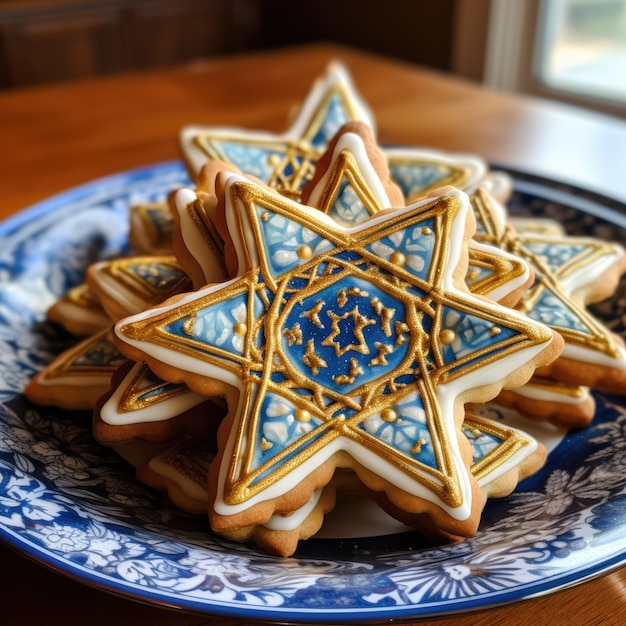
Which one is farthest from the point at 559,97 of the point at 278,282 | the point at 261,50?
the point at 278,282

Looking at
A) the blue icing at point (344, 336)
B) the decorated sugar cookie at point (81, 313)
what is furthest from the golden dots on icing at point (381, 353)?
the decorated sugar cookie at point (81, 313)

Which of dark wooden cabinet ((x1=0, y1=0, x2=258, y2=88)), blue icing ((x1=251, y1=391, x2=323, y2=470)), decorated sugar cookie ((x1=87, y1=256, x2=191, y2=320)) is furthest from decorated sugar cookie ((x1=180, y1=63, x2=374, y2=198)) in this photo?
dark wooden cabinet ((x1=0, y1=0, x2=258, y2=88))

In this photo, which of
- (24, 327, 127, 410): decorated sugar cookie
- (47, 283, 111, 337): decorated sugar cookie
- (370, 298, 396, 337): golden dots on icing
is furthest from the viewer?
(47, 283, 111, 337): decorated sugar cookie

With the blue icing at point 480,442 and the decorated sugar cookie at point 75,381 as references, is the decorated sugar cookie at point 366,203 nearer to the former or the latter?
the blue icing at point 480,442

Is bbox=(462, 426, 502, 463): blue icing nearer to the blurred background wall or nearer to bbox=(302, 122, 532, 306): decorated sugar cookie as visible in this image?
bbox=(302, 122, 532, 306): decorated sugar cookie

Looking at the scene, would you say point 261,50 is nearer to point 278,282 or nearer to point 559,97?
point 559,97

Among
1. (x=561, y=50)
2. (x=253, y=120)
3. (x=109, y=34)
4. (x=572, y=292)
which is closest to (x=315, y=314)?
(x=572, y=292)

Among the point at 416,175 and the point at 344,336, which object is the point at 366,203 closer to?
the point at 344,336
